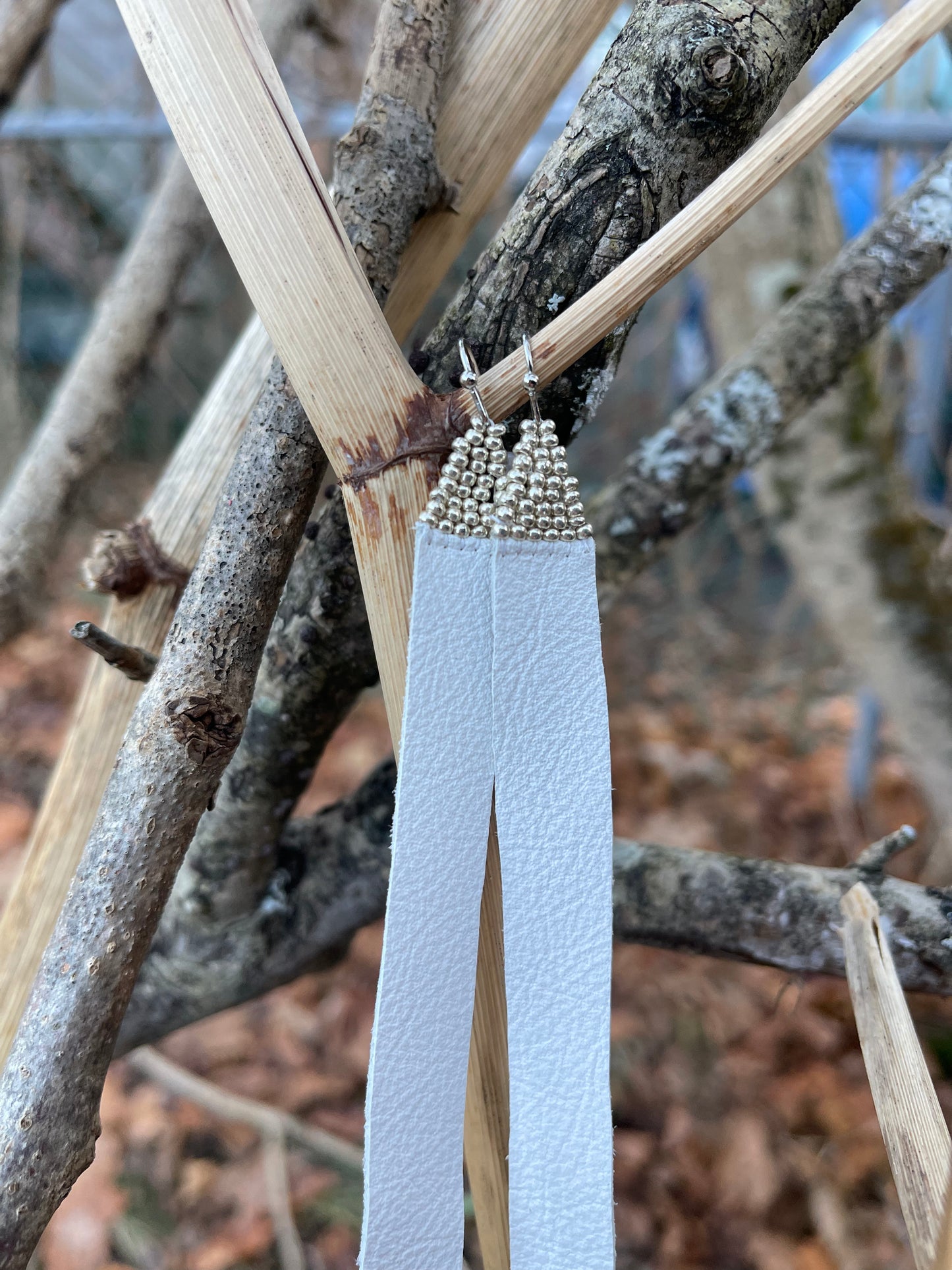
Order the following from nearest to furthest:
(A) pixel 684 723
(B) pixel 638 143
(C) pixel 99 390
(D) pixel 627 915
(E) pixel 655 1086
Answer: (B) pixel 638 143
(D) pixel 627 915
(C) pixel 99 390
(E) pixel 655 1086
(A) pixel 684 723

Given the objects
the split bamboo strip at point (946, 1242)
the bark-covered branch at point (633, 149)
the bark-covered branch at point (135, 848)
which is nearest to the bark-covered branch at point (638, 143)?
the bark-covered branch at point (633, 149)

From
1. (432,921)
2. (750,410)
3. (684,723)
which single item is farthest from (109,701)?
(684,723)

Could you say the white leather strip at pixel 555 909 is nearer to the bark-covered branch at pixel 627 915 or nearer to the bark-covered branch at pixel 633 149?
the bark-covered branch at pixel 633 149

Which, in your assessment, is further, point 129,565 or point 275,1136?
point 275,1136

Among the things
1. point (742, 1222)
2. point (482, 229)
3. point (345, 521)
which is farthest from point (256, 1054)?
point (482, 229)

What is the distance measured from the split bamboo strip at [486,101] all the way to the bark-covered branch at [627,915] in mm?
320

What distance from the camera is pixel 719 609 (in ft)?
6.85

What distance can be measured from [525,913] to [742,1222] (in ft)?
2.35

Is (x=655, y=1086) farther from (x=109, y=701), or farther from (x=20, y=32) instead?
(x=20, y=32)

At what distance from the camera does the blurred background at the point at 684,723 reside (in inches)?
34.0

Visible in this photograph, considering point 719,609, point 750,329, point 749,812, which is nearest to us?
point 750,329

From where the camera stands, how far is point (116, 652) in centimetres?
38

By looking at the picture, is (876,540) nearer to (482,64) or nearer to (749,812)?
(749,812)

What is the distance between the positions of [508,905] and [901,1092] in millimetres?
187
